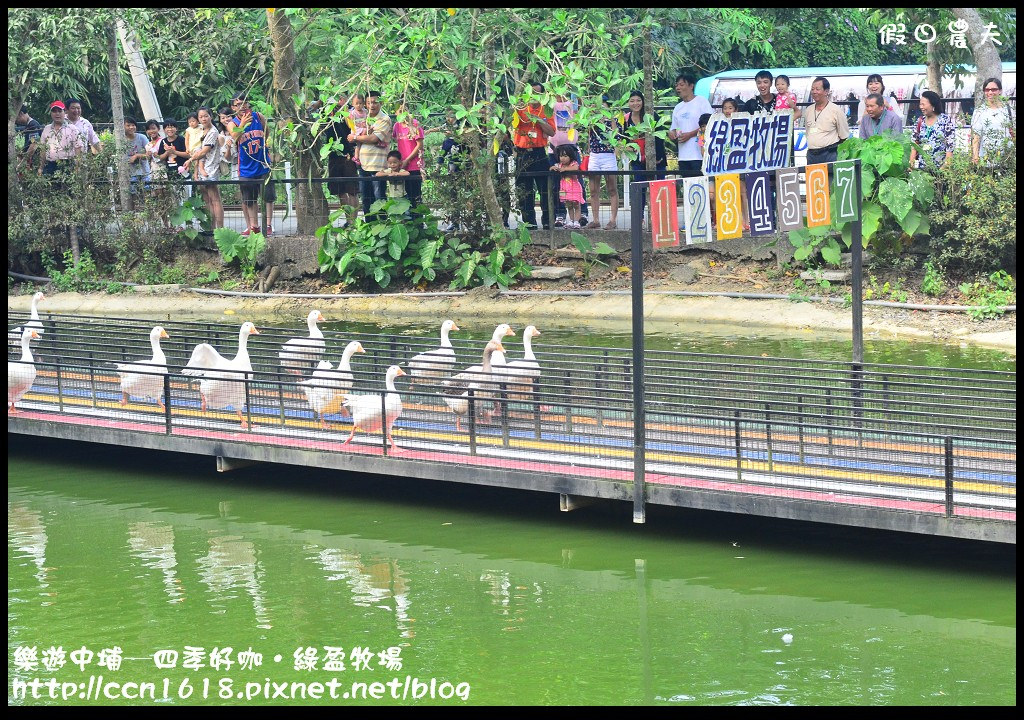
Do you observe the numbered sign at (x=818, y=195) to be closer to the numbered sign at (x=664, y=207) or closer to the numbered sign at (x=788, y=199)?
the numbered sign at (x=788, y=199)

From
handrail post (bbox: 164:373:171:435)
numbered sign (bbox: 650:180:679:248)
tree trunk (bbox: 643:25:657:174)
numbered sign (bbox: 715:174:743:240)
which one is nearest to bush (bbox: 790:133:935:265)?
tree trunk (bbox: 643:25:657:174)

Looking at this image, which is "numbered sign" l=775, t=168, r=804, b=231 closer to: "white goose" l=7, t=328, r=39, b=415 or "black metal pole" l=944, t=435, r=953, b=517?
"black metal pole" l=944, t=435, r=953, b=517

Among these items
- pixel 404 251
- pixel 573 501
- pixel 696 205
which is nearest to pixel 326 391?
pixel 573 501

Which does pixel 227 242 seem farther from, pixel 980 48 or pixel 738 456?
pixel 738 456

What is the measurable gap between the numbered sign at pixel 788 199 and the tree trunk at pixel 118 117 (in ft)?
56.3

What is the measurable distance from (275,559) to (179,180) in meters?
15.7

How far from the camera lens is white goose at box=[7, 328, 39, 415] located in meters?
15.9

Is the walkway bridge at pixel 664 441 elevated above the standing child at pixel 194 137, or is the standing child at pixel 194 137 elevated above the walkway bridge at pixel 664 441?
the standing child at pixel 194 137

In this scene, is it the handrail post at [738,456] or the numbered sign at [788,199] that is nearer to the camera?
the handrail post at [738,456]

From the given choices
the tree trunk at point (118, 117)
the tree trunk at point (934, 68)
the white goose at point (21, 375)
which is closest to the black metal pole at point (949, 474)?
the white goose at point (21, 375)

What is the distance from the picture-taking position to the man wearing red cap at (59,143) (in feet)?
90.2

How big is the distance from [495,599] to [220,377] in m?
4.56

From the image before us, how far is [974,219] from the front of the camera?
2145 centimetres

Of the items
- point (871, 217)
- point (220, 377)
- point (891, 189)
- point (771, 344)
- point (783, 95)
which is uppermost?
point (783, 95)
